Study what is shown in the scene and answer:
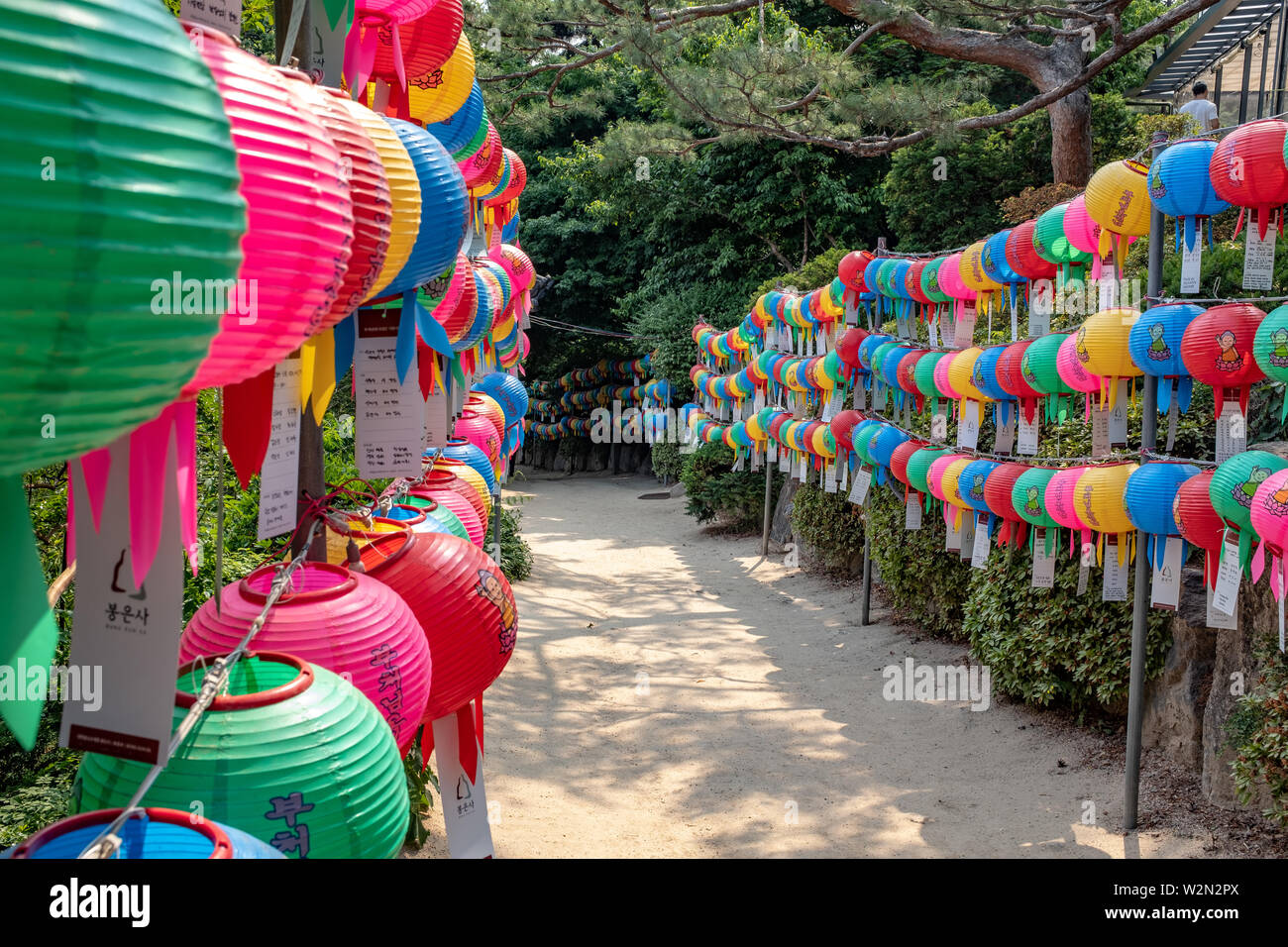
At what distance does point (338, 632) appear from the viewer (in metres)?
2.02

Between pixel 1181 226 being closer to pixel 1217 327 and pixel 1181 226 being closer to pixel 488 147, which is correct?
pixel 1217 327

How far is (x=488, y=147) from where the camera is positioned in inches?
210

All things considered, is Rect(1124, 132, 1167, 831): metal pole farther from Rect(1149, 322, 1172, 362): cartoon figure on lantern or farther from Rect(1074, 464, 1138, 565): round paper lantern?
Rect(1149, 322, 1172, 362): cartoon figure on lantern

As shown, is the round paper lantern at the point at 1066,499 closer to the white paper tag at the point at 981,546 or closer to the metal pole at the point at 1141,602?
the metal pole at the point at 1141,602

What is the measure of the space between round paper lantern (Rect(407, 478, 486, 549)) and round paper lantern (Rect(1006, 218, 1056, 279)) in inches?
125

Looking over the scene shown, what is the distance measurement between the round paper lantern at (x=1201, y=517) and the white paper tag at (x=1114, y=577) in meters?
0.55

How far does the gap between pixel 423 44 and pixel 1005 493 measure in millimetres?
3712

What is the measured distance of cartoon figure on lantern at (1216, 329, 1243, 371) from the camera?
3941 millimetres

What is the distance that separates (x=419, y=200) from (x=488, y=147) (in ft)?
11.4

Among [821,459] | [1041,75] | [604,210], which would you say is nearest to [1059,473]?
[821,459]

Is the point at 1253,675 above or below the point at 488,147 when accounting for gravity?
below

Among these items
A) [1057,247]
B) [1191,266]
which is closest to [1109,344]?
[1191,266]

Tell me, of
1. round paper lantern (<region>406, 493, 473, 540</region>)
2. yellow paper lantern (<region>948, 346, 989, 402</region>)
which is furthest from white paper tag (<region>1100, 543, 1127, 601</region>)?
round paper lantern (<region>406, 493, 473, 540</region>)

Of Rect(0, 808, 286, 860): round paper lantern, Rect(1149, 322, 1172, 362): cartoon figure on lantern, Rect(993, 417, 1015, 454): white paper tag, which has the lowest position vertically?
Rect(0, 808, 286, 860): round paper lantern
